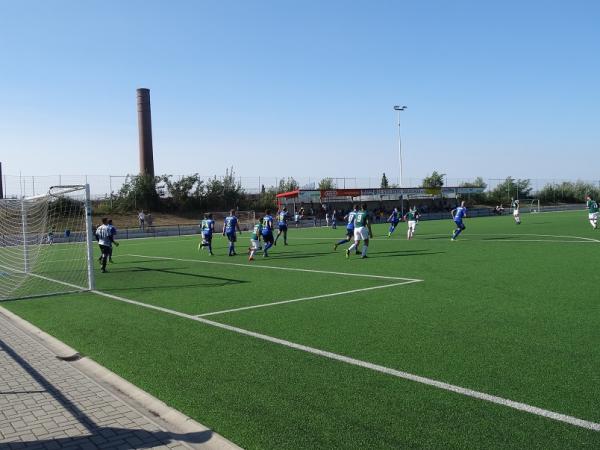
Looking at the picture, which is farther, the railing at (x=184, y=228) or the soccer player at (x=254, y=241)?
the railing at (x=184, y=228)

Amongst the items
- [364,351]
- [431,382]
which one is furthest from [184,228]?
[431,382]

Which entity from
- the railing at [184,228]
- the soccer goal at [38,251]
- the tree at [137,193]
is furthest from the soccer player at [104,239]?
the tree at [137,193]

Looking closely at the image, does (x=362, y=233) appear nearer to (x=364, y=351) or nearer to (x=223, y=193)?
(x=364, y=351)

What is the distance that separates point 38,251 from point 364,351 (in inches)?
673

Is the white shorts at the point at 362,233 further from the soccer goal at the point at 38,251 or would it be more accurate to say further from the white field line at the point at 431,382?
the white field line at the point at 431,382

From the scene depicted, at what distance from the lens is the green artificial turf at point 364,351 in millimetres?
4254

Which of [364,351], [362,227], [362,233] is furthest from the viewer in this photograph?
[362,227]

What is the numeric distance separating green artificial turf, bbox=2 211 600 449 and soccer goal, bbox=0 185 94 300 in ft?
4.61

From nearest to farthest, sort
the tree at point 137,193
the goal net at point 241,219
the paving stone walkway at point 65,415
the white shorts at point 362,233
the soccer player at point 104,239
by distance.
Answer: the paving stone walkway at point 65,415
the soccer player at point 104,239
the white shorts at point 362,233
the goal net at point 241,219
the tree at point 137,193

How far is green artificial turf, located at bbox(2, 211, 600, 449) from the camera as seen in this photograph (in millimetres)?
4254

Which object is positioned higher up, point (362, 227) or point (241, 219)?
point (362, 227)

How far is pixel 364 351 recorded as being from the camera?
21.1 feet

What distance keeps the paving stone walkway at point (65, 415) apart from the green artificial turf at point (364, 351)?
1.28ft

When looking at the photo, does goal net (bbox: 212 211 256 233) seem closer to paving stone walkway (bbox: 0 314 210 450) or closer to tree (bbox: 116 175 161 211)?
tree (bbox: 116 175 161 211)
